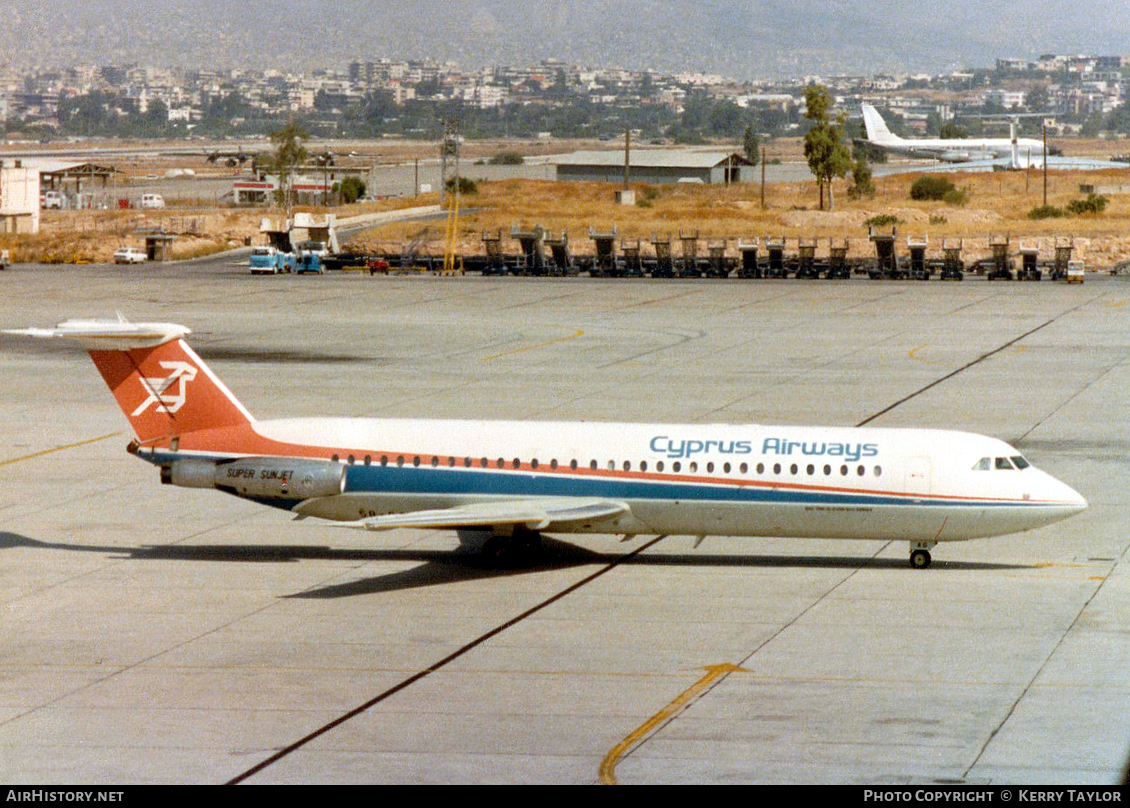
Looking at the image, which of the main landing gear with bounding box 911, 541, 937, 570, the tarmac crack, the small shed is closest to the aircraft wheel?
the main landing gear with bounding box 911, 541, 937, 570

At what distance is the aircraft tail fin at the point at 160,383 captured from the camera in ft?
125

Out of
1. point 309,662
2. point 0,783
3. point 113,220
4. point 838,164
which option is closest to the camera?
point 0,783

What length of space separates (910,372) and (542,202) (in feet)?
375

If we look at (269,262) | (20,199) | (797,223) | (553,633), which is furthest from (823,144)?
(553,633)

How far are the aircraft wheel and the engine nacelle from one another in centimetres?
1256

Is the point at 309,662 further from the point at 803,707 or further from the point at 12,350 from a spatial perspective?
the point at 12,350

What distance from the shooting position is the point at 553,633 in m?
31.4

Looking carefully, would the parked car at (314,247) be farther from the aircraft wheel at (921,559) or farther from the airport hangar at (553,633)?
the aircraft wheel at (921,559)

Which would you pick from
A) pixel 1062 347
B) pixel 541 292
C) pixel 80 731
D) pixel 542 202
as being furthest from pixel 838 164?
pixel 80 731

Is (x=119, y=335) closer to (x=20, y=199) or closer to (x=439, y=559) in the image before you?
(x=439, y=559)

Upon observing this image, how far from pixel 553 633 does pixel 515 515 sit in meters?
4.59

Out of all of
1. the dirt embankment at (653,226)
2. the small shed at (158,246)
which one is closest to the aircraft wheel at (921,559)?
the dirt embankment at (653,226)

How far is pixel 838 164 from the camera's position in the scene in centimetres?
16962

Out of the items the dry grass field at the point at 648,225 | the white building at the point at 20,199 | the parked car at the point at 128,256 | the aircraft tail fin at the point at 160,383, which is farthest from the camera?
the white building at the point at 20,199
